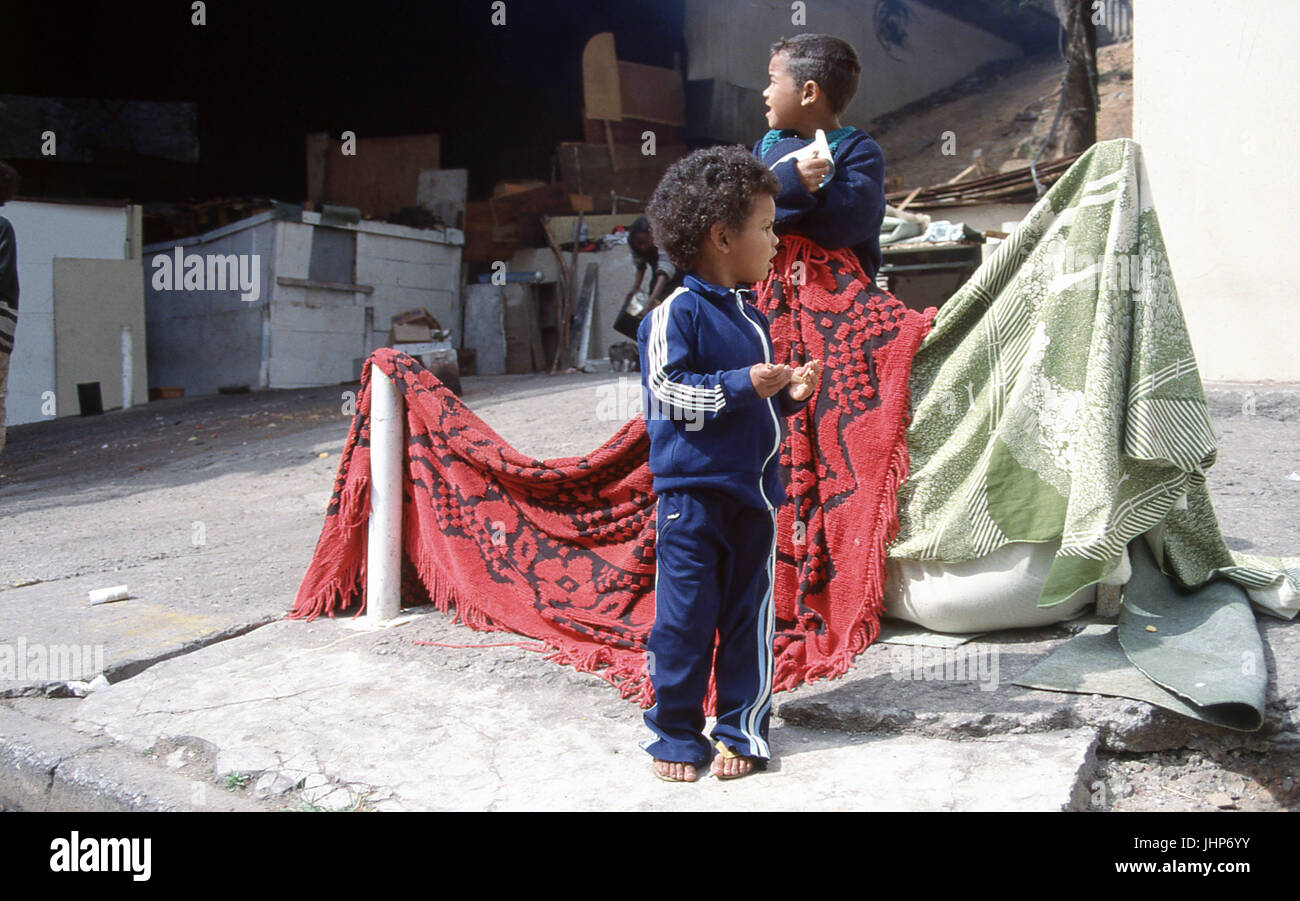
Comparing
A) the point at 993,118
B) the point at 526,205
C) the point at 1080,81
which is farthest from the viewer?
the point at 993,118

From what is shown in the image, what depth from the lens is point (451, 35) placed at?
15.4m

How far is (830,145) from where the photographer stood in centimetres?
295

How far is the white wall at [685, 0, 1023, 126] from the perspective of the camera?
1570cm

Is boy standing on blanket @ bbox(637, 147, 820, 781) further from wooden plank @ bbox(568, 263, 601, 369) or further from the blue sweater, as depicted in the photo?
wooden plank @ bbox(568, 263, 601, 369)

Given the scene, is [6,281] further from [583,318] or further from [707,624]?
[583,318]

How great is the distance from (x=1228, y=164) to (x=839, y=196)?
13.8ft

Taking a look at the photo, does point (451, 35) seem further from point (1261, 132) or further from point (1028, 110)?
point (1261, 132)

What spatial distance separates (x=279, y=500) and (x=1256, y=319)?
5.56m

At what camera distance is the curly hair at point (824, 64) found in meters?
2.91

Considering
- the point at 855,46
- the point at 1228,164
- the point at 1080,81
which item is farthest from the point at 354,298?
the point at 855,46

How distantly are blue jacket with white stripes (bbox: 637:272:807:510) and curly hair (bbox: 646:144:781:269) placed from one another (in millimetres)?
94

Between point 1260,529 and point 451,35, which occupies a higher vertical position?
point 451,35
